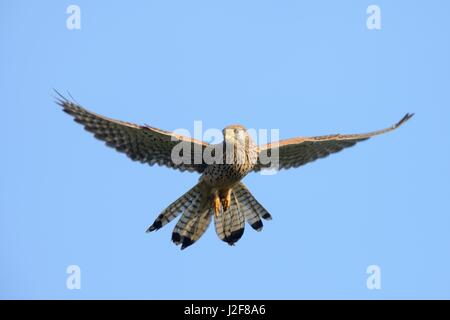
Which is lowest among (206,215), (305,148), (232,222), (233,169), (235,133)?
(232,222)

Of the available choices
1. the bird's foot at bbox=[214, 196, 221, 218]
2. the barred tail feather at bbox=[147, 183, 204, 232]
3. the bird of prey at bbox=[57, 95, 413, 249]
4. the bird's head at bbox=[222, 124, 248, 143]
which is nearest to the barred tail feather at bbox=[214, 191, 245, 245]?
the bird of prey at bbox=[57, 95, 413, 249]

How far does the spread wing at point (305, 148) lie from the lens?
58.2 ft

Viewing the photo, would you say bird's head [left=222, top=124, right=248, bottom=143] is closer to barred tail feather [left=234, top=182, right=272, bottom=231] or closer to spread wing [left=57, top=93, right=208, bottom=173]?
spread wing [left=57, top=93, right=208, bottom=173]

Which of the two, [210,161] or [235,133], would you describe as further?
[210,161]

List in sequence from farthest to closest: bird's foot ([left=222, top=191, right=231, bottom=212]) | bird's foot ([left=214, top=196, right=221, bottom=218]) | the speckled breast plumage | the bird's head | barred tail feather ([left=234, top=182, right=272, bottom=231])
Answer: barred tail feather ([left=234, top=182, right=272, bottom=231]) < bird's foot ([left=222, top=191, right=231, bottom=212]) < bird's foot ([left=214, top=196, right=221, bottom=218]) < the speckled breast plumage < the bird's head

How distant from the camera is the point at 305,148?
59.8 feet

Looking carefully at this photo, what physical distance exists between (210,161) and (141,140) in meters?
1.04

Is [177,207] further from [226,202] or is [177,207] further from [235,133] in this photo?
[235,133]

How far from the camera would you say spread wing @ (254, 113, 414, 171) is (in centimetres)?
1775

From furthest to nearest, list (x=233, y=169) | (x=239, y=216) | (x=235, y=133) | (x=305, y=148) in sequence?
1. (x=305, y=148)
2. (x=239, y=216)
3. (x=233, y=169)
4. (x=235, y=133)

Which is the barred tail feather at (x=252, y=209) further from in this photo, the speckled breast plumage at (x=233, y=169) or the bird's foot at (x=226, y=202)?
the speckled breast plumage at (x=233, y=169)

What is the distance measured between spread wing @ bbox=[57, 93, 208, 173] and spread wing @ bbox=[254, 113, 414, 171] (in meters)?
1.02

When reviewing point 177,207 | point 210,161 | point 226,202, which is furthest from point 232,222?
point 210,161
